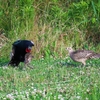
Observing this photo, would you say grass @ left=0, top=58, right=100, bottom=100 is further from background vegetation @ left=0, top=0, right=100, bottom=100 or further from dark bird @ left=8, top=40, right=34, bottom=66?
dark bird @ left=8, top=40, right=34, bottom=66

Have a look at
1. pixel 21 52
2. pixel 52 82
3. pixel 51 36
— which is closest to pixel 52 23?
pixel 51 36

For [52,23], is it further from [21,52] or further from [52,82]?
[52,82]

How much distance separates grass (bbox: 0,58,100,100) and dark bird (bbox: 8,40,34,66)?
188 millimetres

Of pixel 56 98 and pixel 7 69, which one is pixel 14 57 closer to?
pixel 7 69

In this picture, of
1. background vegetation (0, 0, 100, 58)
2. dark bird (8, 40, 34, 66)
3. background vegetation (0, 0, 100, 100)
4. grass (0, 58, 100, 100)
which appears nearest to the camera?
grass (0, 58, 100, 100)

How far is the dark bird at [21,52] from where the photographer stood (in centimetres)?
1030

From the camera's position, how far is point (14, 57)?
10.5m

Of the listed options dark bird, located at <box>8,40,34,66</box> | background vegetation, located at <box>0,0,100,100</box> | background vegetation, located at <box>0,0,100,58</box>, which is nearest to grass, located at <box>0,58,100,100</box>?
background vegetation, located at <box>0,0,100,100</box>

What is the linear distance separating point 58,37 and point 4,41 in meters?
1.49

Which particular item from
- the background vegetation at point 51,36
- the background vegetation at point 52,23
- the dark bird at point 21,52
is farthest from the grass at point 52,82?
the background vegetation at point 52,23

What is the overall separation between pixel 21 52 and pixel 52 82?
2152mm

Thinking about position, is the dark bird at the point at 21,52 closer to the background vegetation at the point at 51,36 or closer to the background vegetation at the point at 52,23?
the background vegetation at the point at 51,36

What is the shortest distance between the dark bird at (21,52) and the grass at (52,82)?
0.19 meters

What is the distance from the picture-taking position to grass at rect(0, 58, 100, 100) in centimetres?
748
